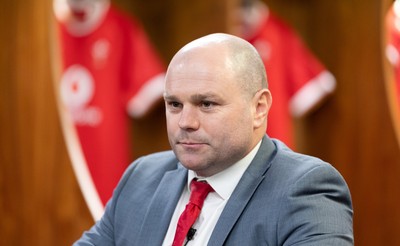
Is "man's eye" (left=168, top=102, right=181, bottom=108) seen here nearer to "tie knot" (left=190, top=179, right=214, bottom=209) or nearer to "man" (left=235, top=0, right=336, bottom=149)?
"tie knot" (left=190, top=179, right=214, bottom=209)

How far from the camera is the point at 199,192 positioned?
5.20ft

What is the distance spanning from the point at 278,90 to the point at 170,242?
5.68 feet

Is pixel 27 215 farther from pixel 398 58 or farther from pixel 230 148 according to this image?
pixel 398 58

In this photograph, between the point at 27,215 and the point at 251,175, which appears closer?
the point at 251,175

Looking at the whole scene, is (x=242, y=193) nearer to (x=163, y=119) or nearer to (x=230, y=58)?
(x=230, y=58)

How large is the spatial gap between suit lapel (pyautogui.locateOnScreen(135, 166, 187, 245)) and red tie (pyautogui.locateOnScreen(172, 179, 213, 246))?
0.18 feet

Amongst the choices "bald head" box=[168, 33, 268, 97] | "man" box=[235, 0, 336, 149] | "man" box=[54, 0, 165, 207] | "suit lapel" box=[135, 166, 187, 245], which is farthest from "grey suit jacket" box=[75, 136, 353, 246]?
"man" box=[235, 0, 336, 149]

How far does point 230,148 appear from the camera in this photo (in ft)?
4.94

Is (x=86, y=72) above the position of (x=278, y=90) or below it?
above

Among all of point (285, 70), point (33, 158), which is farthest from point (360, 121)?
point (33, 158)

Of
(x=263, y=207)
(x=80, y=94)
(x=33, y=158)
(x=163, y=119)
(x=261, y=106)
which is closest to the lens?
(x=263, y=207)

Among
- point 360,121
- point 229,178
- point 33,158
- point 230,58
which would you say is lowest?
point 360,121

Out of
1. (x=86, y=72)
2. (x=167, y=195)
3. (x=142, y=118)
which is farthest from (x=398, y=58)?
(x=167, y=195)

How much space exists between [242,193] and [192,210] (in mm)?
120
